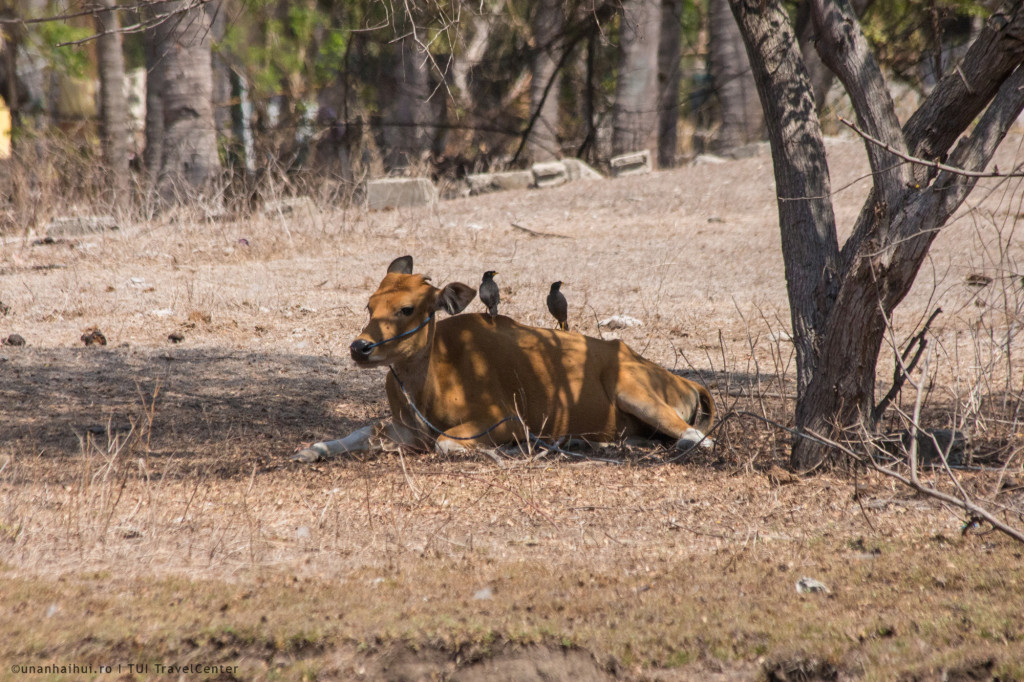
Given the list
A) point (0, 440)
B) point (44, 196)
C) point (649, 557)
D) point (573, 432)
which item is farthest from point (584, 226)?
point (649, 557)

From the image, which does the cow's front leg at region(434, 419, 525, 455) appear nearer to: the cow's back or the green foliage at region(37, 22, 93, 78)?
the cow's back

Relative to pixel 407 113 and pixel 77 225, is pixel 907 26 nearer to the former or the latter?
pixel 77 225

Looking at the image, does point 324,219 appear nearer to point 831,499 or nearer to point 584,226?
point 584,226

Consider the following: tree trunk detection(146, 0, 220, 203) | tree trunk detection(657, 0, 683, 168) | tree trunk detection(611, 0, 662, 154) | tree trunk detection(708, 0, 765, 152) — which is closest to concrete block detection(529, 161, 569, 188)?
tree trunk detection(611, 0, 662, 154)

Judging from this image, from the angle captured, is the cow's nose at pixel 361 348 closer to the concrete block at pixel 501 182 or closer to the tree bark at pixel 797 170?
the tree bark at pixel 797 170

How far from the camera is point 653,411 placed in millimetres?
5793

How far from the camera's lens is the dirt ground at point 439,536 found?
3.19 m

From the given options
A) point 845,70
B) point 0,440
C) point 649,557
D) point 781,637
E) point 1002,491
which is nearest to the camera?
point 781,637

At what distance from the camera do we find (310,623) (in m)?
3.30

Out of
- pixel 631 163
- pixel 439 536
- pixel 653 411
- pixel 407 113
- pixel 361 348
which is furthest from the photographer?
pixel 407 113

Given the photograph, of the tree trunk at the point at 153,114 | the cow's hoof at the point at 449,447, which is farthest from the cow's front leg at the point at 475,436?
the tree trunk at the point at 153,114

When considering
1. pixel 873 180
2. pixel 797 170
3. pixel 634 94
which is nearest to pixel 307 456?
pixel 797 170

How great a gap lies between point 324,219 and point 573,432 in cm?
780

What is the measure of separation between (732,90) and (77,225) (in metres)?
11.8
